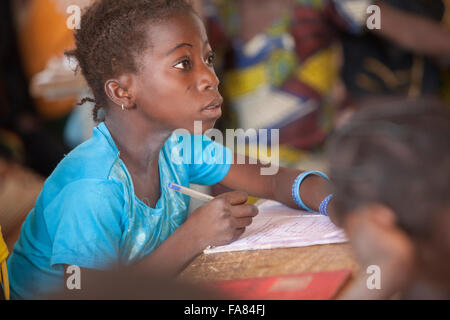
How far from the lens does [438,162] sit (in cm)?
38

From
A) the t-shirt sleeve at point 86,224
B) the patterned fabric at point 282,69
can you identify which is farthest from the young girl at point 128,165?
the patterned fabric at point 282,69

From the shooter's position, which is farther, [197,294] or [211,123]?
[211,123]

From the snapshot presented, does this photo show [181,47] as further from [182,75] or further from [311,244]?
[311,244]

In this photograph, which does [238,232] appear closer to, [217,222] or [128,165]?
[217,222]

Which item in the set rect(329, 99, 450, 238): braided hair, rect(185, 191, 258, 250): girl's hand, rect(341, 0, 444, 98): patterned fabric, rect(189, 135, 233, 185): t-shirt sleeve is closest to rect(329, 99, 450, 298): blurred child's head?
rect(329, 99, 450, 238): braided hair

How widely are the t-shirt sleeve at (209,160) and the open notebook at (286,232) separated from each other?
13 centimetres

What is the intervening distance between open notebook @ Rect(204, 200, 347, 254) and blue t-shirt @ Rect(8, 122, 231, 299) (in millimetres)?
95

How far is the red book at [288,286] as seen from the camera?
0.51 meters

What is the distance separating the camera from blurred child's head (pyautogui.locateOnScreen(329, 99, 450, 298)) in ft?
1.26

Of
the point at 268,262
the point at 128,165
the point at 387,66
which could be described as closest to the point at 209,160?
the point at 128,165

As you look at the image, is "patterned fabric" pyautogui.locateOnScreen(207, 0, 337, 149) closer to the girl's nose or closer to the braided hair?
the girl's nose

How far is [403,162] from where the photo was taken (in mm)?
385
